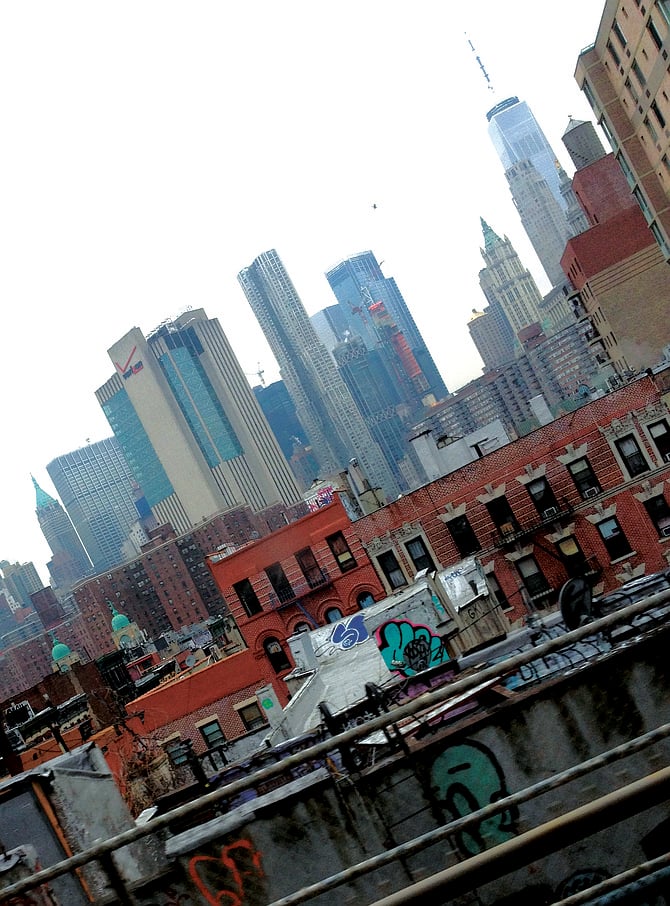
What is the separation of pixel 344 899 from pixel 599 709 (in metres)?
2.50

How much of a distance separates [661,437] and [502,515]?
24.8 feet

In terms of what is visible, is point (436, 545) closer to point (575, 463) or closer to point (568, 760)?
point (575, 463)

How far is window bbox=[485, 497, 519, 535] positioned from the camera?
35438 millimetres

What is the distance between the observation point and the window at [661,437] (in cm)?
3369

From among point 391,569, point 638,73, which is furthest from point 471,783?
point 638,73

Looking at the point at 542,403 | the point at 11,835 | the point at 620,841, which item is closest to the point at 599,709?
the point at 620,841

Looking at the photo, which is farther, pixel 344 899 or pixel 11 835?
pixel 11 835

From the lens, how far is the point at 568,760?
626 cm

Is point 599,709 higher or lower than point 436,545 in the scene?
higher

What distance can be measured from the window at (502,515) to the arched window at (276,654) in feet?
41.9

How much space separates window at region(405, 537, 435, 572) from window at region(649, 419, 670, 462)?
11.2 m

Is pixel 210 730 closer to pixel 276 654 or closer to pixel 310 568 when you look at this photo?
pixel 276 654

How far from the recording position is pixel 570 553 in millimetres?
35250

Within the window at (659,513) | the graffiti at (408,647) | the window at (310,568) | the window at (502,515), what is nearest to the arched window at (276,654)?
the window at (310,568)
